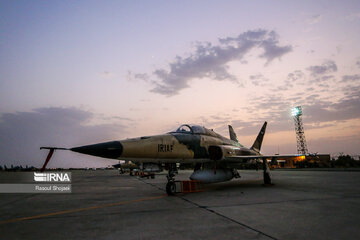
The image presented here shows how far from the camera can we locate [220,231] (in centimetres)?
356

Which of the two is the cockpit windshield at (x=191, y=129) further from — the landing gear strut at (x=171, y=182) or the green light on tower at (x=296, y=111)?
the green light on tower at (x=296, y=111)

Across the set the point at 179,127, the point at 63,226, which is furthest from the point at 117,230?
the point at 179,127

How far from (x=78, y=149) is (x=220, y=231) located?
4.11 meters

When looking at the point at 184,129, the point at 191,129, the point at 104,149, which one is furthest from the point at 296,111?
the point at 104,149

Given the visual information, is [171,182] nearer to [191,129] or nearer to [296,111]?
[191,129]

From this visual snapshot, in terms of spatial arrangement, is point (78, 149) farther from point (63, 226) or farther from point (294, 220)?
point (294, 220)

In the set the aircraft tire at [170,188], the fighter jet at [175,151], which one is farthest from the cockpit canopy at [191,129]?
the aircraft tire at [170,188]

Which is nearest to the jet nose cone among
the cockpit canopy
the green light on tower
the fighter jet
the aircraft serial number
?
the fighter jet

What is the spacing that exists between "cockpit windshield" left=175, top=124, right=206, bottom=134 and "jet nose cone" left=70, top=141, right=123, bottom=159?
348 cm

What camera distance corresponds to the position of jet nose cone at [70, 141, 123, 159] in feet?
19.4

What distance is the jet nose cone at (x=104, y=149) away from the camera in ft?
19.4

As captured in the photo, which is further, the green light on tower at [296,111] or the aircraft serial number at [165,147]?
the green light on tower at [296,111]

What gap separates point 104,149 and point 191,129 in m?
4.58

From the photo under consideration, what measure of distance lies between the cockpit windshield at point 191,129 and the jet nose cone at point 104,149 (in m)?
3.48
